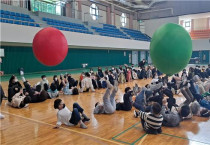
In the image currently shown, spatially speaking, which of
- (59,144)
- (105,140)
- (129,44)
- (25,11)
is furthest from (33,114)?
(129,44)

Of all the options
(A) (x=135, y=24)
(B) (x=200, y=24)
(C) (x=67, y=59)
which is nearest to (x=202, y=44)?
(B) (x=200, y=24)

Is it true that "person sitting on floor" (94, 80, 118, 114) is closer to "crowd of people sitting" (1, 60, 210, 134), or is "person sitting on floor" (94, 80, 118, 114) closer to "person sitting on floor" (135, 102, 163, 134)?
"crowd of people sitting" (1, 60, 210, 134)

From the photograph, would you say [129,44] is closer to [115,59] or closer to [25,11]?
[115,59]

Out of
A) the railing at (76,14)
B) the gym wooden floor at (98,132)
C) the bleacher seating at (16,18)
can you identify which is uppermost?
the railing at (76,14)

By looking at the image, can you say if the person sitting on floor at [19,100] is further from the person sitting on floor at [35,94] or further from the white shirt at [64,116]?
the white shirt at [64,116]

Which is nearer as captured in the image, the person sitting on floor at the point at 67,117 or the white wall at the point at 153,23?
the person sitting on floor at the point at 67,117

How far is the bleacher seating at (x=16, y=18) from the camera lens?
11636 mm

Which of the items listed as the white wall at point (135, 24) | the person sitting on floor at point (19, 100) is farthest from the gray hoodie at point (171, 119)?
the white wall at point (135, 24)

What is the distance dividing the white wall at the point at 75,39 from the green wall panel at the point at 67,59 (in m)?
1.46

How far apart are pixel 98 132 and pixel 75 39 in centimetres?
1239

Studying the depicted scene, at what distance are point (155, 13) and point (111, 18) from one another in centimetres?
680

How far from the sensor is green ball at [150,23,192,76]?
11.1 ft

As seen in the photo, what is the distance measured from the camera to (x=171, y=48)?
3.37m

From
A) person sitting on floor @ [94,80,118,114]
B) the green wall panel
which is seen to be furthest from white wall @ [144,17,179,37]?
person sitting on floor @ [94,80,118,114]
